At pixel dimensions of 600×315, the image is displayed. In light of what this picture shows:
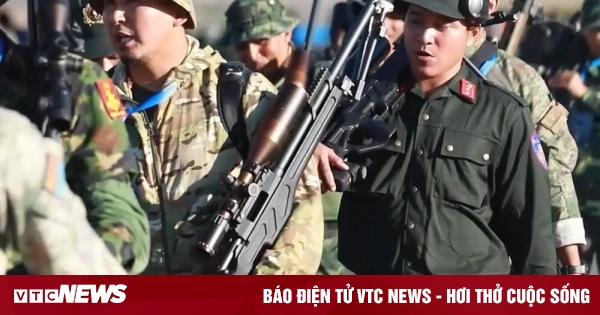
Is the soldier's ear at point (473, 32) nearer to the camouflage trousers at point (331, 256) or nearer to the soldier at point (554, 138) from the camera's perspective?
the soldier at point (554, 138)

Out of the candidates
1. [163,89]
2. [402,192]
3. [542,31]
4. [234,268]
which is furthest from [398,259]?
[542,31]

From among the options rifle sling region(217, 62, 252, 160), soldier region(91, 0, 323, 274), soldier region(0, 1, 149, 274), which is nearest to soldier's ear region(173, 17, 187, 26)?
soldier region(91, 0, 323, 274)

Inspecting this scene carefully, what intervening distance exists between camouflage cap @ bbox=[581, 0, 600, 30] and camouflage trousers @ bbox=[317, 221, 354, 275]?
1117 mm

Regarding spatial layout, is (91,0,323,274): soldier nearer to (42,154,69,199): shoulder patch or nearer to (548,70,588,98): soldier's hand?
(42,154,69,199): shoulder patch

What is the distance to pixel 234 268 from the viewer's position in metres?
3.74

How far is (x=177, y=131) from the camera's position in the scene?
3764 millimetres

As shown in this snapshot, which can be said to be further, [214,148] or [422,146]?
[422,146]

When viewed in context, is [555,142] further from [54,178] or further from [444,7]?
[54,178]

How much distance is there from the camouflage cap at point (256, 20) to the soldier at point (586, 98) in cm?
105

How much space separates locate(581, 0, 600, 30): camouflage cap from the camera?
483 cm

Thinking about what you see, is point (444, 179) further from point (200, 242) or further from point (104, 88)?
point (104, 88)

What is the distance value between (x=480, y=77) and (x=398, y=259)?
55 centimetres

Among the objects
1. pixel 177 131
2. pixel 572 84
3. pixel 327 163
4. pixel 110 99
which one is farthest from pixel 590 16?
pixel 110 99

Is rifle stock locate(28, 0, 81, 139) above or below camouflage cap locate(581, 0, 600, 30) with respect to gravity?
above
